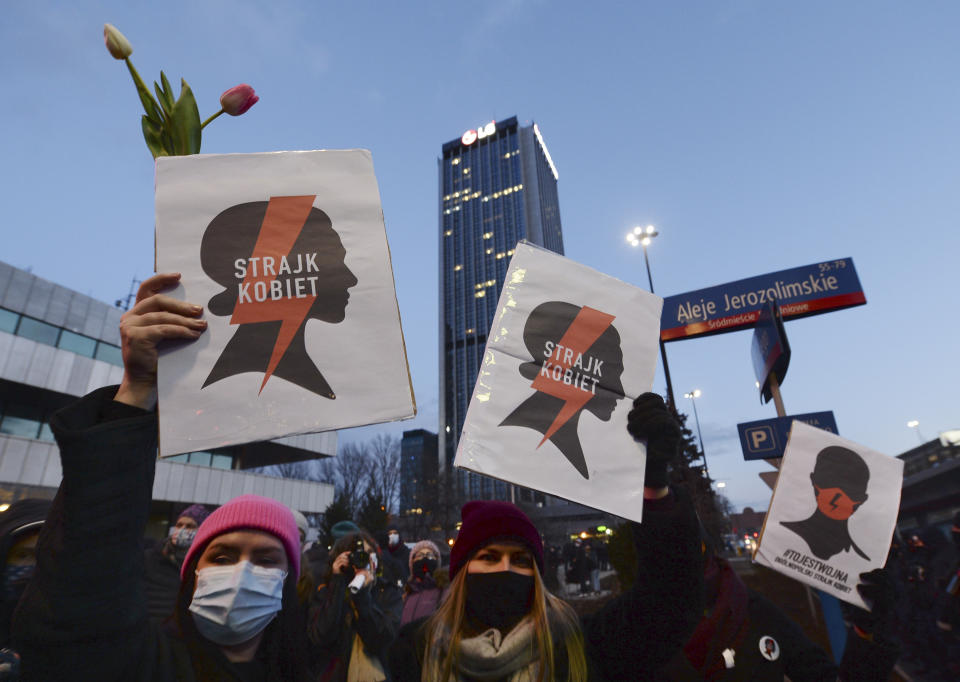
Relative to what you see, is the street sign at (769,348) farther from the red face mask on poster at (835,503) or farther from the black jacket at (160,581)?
the black jacket at (160,581)

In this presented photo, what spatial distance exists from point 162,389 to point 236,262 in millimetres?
485

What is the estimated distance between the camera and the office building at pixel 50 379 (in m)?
24.4

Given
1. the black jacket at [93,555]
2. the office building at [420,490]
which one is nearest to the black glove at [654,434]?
the black jacket at [93,555]

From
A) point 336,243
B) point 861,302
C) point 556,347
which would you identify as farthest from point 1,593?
point 861,302

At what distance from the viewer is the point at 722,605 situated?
9.56ft

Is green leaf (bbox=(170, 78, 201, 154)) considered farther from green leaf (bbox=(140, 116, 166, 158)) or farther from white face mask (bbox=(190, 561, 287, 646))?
white face mask (bbox=(190, 561, 287, 646))

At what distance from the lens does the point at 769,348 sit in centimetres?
Answer: 743

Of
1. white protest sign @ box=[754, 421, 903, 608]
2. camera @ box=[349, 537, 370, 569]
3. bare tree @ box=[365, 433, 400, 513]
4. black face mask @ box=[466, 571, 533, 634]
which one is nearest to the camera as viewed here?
black face mask @ box=[466, 571, 533, 634]

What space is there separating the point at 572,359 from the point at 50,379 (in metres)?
32.3

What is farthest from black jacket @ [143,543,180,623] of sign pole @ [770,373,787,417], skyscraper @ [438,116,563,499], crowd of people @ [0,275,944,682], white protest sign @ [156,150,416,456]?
skyscraper @ [438,116,563,499]

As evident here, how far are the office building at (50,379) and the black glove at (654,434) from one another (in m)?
23.2

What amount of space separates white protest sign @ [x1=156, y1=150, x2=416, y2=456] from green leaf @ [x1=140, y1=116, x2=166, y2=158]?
168 millimetres

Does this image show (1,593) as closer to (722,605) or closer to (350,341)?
(350,341)

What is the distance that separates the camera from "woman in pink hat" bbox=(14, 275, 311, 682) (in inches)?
51.3
